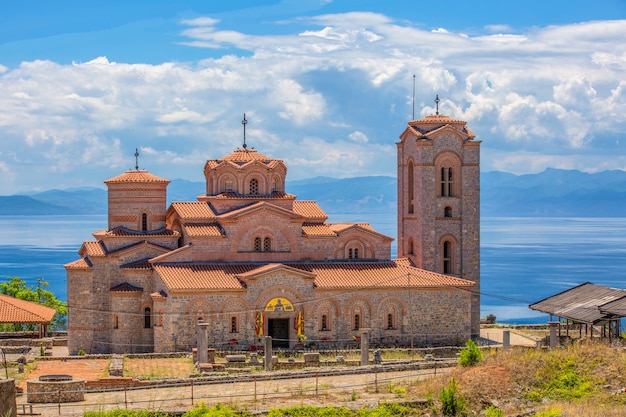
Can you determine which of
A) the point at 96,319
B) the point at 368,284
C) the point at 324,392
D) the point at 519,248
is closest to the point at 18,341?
the point at 96,319

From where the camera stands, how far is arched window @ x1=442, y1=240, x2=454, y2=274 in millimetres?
47906

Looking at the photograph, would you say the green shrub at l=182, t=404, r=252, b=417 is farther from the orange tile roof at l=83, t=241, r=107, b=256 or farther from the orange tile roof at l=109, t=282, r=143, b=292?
the orange tile roof at l=83, t=241, r=107, b=256

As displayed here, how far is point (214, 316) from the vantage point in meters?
41.2

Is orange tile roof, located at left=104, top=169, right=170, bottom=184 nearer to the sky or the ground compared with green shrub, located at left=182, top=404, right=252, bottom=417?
nearer to the sky

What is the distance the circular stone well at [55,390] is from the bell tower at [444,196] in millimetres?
22087

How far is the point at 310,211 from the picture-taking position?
154ft

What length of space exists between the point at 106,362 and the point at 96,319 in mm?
5471

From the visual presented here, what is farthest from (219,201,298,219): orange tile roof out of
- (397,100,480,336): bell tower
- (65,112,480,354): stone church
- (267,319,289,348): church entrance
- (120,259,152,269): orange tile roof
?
(397,100,480,336): bell tower

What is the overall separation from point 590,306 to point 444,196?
45.2ft

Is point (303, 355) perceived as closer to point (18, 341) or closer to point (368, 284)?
point (368, 284)

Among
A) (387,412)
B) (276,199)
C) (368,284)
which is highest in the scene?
(276,199)

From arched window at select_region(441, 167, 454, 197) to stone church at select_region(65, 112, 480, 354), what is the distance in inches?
2.5

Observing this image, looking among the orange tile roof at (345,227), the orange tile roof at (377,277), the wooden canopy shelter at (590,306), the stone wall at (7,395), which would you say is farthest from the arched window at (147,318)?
the stone wall at (7,395)

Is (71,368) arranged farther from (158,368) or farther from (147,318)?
(147,318)
